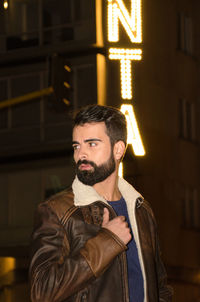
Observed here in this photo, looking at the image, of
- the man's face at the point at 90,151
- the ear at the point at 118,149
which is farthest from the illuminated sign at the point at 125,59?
the man's face at the point at 90,151

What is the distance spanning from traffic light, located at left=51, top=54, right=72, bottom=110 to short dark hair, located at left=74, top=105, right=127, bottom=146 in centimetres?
919

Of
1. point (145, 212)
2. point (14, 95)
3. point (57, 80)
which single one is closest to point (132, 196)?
point (145, 212)

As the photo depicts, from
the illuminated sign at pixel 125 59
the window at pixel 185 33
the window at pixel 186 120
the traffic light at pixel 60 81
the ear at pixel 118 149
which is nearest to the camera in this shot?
the ear at pixel 118 149

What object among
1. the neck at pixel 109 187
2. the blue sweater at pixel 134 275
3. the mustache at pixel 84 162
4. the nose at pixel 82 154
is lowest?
the blue sweater at pixel 134 275

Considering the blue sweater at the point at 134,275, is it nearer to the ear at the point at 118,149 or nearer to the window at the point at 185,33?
the ear at the point at 118,149

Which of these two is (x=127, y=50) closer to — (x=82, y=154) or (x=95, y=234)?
(x=82, y=154)

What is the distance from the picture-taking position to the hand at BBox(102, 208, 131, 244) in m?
4.45

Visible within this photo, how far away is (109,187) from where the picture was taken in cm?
484

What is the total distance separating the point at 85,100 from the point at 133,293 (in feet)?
65.1

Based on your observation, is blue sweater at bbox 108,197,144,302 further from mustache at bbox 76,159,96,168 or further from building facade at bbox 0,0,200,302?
building facade at bbox 0,0,200,302

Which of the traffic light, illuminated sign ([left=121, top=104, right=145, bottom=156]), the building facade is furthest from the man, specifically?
the building facade

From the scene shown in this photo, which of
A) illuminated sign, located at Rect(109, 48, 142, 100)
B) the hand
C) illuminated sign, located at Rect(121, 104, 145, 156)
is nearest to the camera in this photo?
the hand

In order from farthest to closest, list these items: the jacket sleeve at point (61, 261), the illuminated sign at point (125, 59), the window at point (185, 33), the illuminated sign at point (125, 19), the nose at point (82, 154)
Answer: the window at point (185, 33), the illuminated sign at point (125, 19), the illuminated sign at point (125, 59), the nose at point (82, 154), the jacket sleeve at point (61, 261)

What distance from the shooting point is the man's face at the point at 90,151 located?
468 cm
